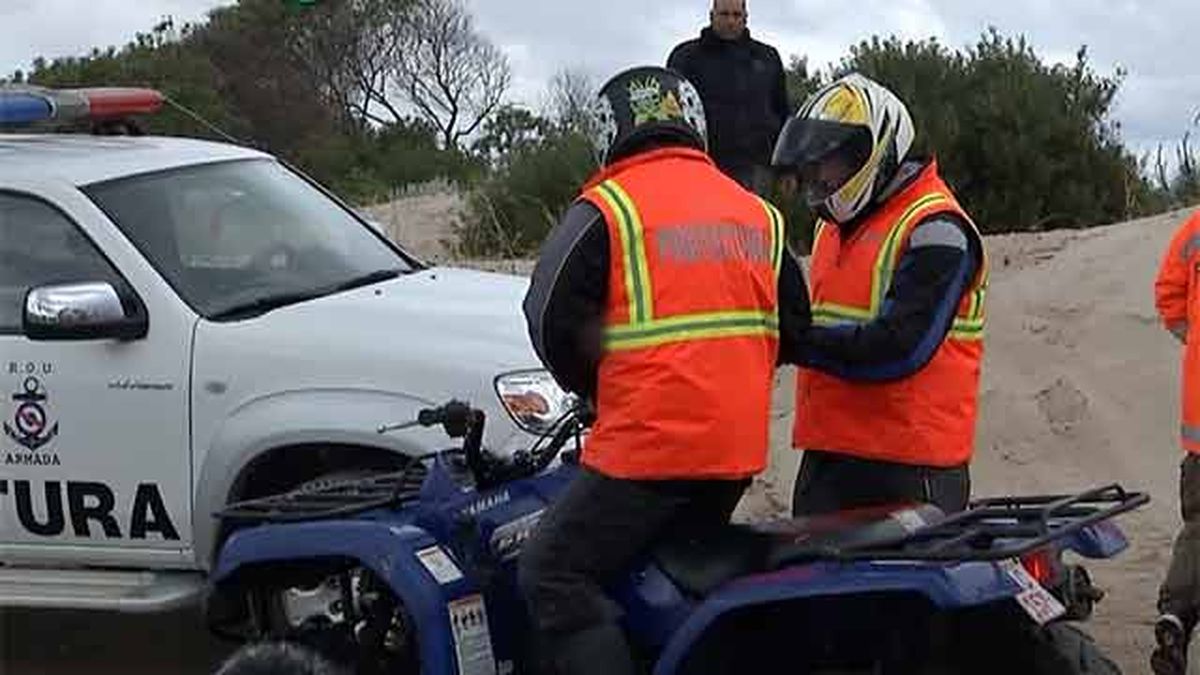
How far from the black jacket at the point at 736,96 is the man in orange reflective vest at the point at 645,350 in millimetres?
5523

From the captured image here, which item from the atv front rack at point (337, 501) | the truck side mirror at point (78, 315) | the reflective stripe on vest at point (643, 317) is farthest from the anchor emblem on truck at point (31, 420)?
the reflective stripe on vest at point (643, 317)

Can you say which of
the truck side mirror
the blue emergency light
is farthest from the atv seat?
the blue emergency light

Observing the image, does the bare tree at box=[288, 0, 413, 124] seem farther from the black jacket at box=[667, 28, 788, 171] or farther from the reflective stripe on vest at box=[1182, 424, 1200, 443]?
the reflective stripe on vest at box=[1182, 424, 1200, 443]

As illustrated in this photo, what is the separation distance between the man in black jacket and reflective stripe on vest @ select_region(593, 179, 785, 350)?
5664 mm

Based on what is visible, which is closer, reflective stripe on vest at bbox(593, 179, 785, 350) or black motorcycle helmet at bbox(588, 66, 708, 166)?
reflective stripe on vest at bbox(593, 179, 785, 350)

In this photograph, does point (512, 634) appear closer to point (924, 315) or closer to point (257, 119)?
point (924, 315)

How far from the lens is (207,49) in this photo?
127 feet

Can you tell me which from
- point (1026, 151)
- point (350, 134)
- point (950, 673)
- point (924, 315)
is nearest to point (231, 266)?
point (924, 315)

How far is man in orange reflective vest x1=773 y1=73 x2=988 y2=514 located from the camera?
5.02 metres

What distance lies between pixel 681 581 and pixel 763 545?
197mm

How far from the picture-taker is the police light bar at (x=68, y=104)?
323 inches

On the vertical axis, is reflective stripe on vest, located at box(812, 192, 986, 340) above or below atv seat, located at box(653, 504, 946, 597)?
above

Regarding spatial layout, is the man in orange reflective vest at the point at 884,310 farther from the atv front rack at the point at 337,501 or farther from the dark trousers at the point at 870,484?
the atv front rack at the point at 337,501

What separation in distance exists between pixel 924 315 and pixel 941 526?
1.99ft
